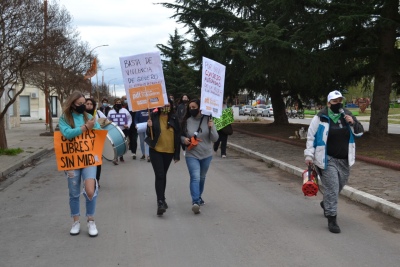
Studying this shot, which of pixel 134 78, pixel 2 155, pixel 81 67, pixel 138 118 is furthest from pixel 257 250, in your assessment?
pixel 81 67

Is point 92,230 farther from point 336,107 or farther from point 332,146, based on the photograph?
point 336,107

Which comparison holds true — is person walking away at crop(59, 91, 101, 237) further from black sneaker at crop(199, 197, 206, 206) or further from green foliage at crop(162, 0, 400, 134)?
green foliage at crop(162, 0, 400, 134)

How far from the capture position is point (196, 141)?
6.89m

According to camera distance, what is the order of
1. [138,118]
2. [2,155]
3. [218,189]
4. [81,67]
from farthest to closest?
[81,67], [2,155], [138,118], [218,189]

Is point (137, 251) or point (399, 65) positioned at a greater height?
point (399, 65)

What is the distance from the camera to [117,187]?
30.6ft

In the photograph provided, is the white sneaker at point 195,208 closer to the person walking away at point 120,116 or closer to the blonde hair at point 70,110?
the blonde hair at point 70,110

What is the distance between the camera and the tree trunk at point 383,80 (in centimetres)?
1520

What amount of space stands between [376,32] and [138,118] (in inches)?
324

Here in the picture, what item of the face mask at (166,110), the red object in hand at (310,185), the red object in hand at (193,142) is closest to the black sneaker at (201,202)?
the red object in hand at (193,142)

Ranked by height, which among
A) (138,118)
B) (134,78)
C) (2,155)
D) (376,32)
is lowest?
(2,155)

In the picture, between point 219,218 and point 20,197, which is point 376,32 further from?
point 20,197

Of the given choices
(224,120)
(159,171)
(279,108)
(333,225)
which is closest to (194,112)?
(159,171)

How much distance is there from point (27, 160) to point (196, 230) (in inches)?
360
